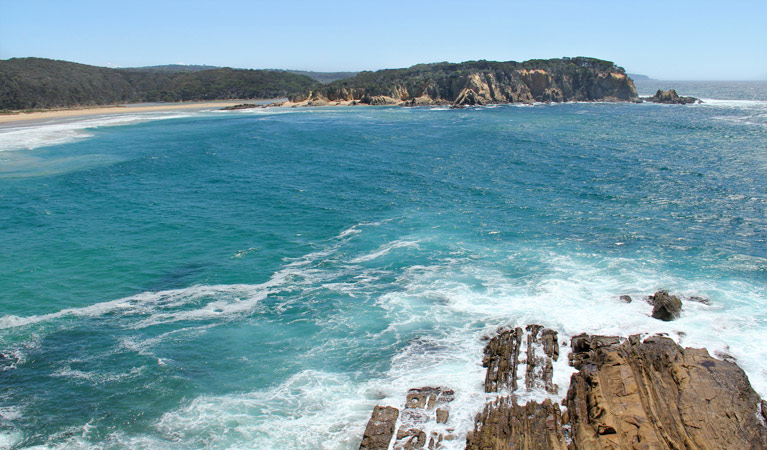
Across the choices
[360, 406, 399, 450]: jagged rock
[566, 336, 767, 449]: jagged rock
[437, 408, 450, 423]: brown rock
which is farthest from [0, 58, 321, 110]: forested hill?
[566, 336, 767, 449]: jagged rock

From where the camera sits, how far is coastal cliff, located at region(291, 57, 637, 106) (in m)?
124

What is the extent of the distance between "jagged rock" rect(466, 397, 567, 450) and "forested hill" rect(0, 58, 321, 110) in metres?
147

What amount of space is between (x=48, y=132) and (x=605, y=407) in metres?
87.4

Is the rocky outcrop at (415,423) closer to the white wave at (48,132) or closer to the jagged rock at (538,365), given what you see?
the jagged rock at (538,365)

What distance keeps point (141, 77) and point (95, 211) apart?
172 meters

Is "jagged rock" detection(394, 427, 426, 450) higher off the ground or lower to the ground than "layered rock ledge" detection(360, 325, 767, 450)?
lower

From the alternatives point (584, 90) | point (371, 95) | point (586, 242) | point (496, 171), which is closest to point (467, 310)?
point (586, 242)

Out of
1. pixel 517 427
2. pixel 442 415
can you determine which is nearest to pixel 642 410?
pixel 517 427

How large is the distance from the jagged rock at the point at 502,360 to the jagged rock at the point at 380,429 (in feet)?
10.5

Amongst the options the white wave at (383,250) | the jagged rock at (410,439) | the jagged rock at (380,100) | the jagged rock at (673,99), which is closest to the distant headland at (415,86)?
the jagged rock at (380,100)

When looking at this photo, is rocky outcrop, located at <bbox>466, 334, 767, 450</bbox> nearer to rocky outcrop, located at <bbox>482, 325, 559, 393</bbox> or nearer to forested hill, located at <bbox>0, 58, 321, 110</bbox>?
rocky outcrop, located at <bbox>482, 325, 559, 393</bbox>

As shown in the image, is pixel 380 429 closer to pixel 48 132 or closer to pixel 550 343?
pixel 550 343

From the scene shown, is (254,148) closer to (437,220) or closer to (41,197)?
(41,197)

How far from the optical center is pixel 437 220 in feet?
97.7
